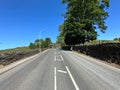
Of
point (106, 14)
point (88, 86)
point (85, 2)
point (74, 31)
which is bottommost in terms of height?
point (88, 86)

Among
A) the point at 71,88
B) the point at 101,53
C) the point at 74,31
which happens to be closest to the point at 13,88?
the point at 71,88

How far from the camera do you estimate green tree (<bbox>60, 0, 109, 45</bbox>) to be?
185 ft

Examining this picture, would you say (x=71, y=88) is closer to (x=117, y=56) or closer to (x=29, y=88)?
(x=29, y=88)

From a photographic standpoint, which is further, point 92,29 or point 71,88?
point 92,29

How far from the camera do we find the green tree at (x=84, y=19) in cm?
5650

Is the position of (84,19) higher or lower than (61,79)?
higher

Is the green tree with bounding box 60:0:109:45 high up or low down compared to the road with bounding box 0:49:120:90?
up

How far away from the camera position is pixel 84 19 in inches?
2288

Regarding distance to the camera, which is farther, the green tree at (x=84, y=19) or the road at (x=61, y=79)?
the green tree at (x=84, y=19)

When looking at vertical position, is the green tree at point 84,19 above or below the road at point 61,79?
above

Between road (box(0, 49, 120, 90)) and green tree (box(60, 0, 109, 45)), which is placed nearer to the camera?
road (box(0, 49, 120, 90))

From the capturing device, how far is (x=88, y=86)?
29.6 feet

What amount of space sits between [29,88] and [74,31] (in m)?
49.1

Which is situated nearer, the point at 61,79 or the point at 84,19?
the point at 61,79
